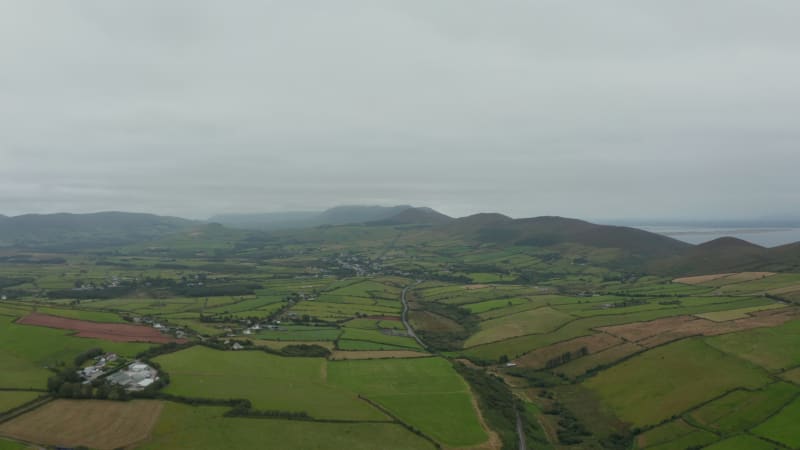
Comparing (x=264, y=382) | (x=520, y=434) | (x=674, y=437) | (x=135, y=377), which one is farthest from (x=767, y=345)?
(x=135, y=377)

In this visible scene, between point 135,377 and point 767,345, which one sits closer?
point 135,377

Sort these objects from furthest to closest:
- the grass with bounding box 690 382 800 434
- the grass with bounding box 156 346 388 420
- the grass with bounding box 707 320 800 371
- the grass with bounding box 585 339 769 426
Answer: the grass with bounding box 707 320 800 371 → the grass with bounding box 585 339 769 426 → the grass with bounding box 156 346 388 420 → the grass with bounding box 690 382 800 434

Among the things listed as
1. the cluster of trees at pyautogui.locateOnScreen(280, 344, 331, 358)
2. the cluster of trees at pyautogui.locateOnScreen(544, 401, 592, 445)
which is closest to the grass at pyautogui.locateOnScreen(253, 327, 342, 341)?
the cluster of trees at pyautogui.locateOnScreen(280, 344, 331, 358)

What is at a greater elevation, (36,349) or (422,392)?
(36,349)

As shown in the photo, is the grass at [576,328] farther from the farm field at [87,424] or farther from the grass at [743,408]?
the farm field at [87,424]

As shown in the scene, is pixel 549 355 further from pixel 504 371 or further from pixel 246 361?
pixel 246 361

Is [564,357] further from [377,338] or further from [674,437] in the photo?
[377,338]

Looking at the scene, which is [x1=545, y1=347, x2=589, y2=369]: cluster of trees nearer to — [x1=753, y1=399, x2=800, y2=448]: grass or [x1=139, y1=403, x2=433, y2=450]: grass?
[x1=753, y1=399, x2=800, y2=448]: grass
